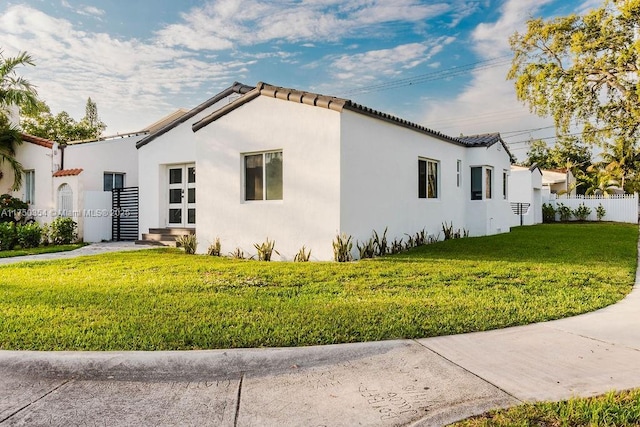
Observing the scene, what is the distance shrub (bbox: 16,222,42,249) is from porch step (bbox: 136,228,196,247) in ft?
10.9

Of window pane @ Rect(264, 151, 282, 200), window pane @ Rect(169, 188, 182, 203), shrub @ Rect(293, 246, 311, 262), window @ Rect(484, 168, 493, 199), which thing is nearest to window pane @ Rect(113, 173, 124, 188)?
window pane @ Rect(169, 188, 182, 203)

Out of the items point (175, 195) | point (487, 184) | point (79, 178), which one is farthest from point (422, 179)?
point (79, 178)

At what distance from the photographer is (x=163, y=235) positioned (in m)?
14.6

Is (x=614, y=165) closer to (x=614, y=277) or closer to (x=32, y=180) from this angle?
(x=614, y=277)

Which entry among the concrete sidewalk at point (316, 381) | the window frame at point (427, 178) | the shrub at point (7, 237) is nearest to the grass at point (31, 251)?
the shrub at point (7, 237)

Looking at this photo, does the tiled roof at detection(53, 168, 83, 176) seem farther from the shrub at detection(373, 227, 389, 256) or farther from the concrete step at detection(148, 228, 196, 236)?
the shrub at detection(373, 227, 389, 256)

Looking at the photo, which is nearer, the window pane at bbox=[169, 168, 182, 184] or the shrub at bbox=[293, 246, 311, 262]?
the shrub at bbox=[293, 246, 311, 262]

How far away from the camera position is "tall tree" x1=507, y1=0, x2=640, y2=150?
2109 centimetres

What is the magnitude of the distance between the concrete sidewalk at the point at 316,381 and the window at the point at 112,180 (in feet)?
48.4

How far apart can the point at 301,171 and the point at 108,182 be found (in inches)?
416

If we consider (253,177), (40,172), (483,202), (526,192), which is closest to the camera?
(253,177)

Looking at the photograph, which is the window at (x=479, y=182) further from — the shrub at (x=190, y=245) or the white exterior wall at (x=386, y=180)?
the shrub at (x=190, y=245)

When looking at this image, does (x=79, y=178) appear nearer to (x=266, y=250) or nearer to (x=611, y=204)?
(x=266, y=250)

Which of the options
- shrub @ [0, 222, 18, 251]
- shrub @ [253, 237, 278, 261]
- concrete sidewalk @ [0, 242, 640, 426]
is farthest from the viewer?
shrub @ [0, 222, 18, 251]
